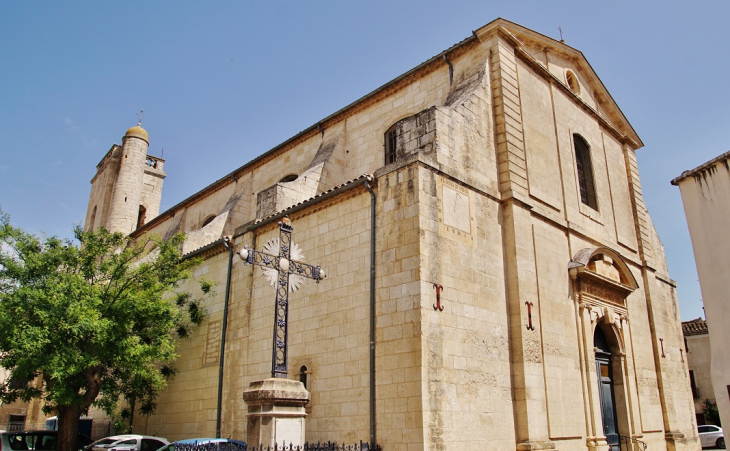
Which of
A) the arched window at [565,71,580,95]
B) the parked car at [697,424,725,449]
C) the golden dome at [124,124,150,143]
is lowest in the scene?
the parked car at [697,424,725,449]

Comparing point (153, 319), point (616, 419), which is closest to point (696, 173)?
point (616, 419)

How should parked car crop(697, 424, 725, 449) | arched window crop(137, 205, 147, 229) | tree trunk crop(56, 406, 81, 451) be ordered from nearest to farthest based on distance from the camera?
tree trunk crop(56, 406, 81, 451) → parked car crop(697, 424, 725, 449) → arched window crop(137, 205, 147, 229)

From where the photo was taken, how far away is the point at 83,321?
12.1 m

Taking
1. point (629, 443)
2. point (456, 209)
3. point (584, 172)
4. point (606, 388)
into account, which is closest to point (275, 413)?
point (456, 209)

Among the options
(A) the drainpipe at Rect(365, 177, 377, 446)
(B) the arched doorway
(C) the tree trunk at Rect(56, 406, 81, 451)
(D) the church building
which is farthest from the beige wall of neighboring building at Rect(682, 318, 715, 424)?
(C) the tree trunk at Rect(56, 406, 81, 451)

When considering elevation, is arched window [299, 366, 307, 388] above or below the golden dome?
below

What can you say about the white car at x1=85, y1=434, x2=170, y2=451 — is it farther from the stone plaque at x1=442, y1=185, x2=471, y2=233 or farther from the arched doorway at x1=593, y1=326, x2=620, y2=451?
the arched doorway at x1=593, y1=326, x2=620, y2=451

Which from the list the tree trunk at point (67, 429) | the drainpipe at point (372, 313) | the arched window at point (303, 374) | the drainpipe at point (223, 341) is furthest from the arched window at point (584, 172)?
the tree trunk at point (67, 429)

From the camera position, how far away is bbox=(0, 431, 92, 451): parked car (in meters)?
12.8

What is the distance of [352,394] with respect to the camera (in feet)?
34.4

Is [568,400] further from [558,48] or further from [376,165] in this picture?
[558,48]

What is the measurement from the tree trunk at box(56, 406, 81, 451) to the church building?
212 centimetres

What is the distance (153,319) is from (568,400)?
→ 934 cm

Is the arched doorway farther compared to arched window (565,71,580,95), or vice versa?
arched window (565,71,580,95)
